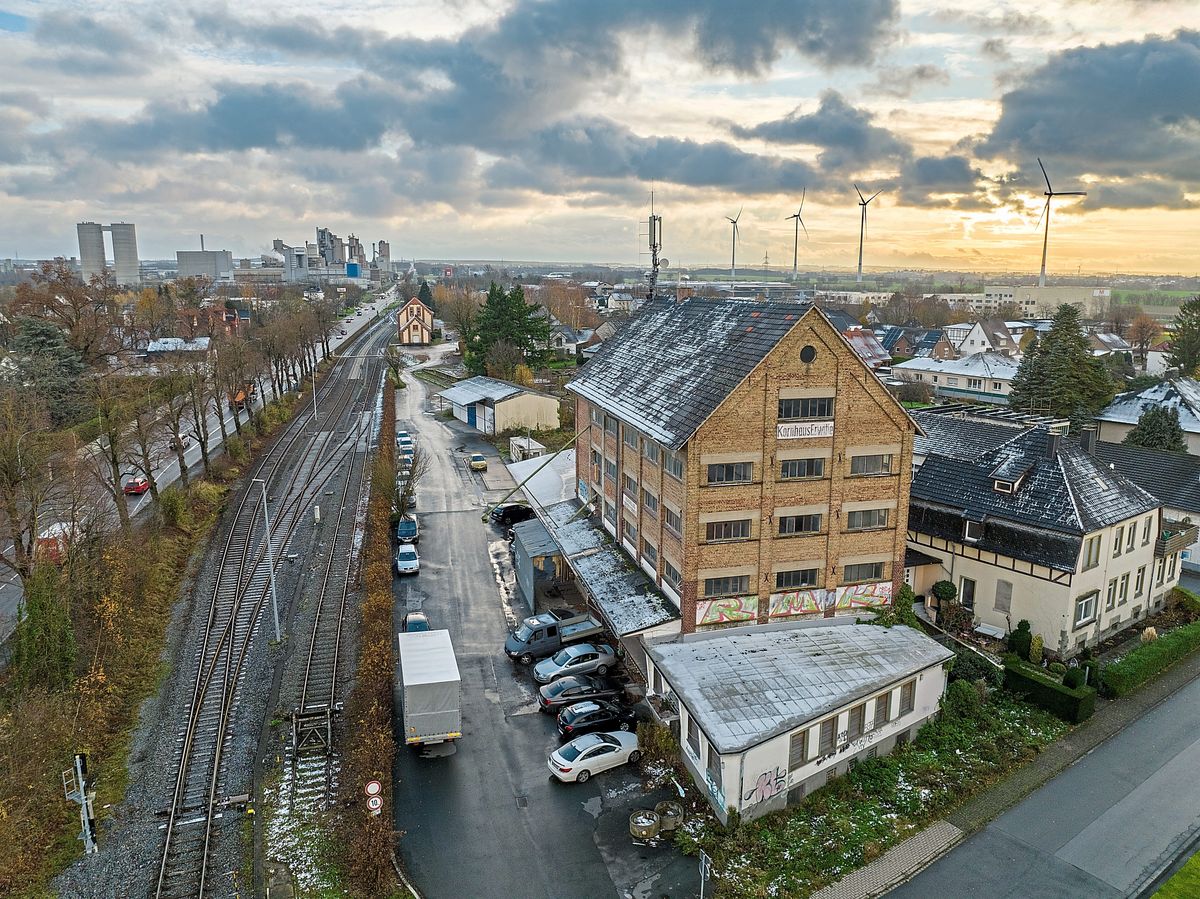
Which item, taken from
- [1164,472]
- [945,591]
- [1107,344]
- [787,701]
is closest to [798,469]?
[787,701]

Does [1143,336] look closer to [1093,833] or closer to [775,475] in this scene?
[775,475]

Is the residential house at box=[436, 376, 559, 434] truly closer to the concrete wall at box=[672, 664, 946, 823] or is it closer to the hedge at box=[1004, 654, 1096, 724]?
the hedge at box=[1004, 654, 1096, 724]

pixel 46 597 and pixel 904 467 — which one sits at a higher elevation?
pixel 904 467

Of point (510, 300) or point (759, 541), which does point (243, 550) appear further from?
point (510, 300)

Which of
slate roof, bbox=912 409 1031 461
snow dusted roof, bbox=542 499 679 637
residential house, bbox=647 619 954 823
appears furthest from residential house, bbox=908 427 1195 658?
snow dusted roof, bbox=542 499 679 637

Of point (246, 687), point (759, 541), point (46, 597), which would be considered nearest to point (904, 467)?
point (759, 541)

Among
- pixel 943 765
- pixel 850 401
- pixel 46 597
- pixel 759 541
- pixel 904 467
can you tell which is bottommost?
pixel 943 765
